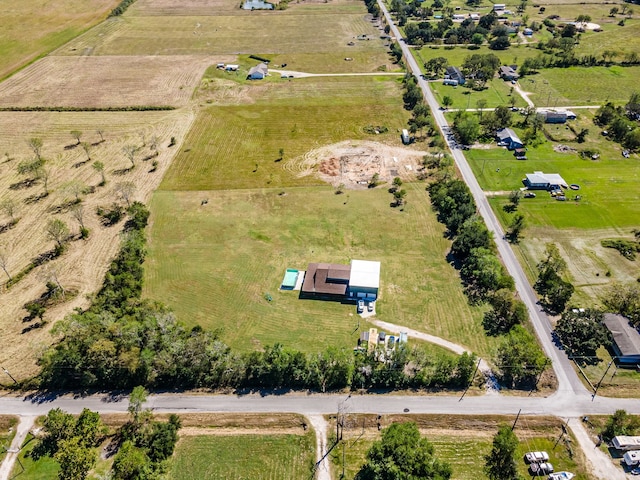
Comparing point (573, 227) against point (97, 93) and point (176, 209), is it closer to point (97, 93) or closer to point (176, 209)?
point (176, 209)

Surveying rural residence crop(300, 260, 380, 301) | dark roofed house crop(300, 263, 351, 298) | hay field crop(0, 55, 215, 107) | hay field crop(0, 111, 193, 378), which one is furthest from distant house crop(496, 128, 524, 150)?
hay field crop(0, 55, 215, 107)

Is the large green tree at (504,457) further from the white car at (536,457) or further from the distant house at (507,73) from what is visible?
the distant house at (507,73)

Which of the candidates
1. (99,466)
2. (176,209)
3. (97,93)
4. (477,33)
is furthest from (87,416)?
(477,33)

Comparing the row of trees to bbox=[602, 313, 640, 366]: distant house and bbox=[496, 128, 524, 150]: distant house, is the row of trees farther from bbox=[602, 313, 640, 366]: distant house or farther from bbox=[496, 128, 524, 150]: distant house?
bbox=[496, 128, 524, 150]: distant house

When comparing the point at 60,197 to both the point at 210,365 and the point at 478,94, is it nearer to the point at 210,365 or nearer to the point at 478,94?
the point at 210,365

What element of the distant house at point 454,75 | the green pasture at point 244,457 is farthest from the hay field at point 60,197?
the distant house at point 454,75

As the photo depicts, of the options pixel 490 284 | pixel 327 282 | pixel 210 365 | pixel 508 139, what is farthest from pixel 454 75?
pixel 210 365
